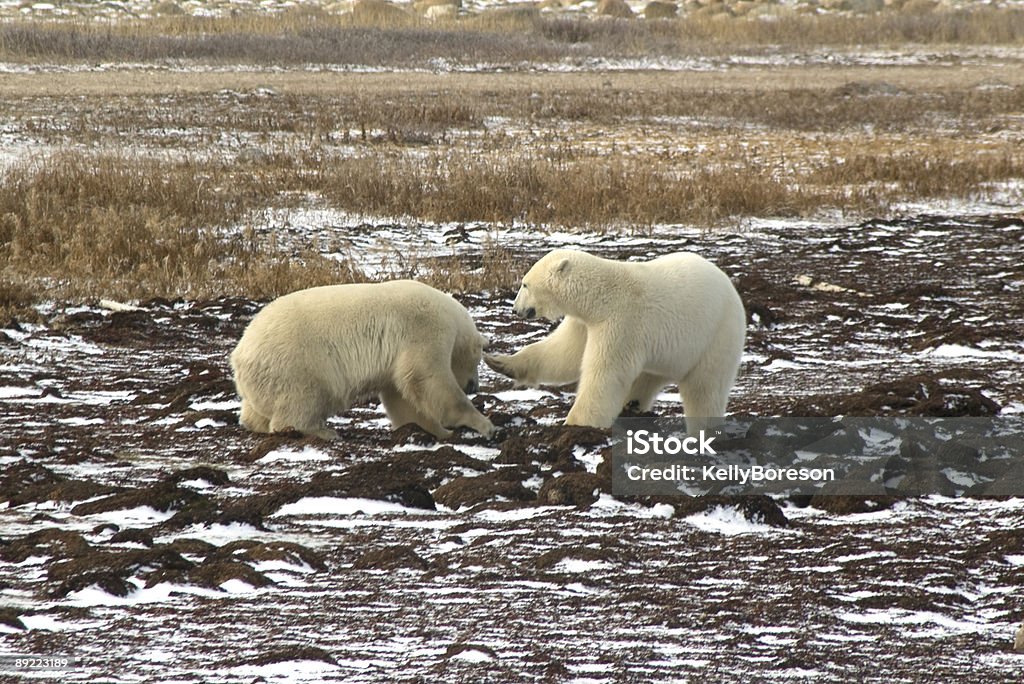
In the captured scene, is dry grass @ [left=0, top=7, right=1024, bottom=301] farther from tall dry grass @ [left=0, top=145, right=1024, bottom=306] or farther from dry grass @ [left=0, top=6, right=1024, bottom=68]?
dry grass @ [left=0, top=6, right=1024, bottom=68]

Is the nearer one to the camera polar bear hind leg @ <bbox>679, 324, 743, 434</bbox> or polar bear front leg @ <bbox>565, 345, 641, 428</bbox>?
polar bear front leg @ <bbox>565, 345, 641, 428</bbox>

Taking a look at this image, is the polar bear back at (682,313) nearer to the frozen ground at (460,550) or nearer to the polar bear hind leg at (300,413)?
the frozen ground at (460,550)

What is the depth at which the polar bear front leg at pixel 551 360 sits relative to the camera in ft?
22.3

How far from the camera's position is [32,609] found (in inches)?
167

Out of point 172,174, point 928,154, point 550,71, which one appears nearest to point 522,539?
point 172,174

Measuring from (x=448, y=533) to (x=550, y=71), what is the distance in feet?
95.9

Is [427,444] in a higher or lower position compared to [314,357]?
lower

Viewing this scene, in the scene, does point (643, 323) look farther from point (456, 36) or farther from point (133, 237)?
point (456, 36)

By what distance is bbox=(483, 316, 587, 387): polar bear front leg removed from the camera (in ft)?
22.3

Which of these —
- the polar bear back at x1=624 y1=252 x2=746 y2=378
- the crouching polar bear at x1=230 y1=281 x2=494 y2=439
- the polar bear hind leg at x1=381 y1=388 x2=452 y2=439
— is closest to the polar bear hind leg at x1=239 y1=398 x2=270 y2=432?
the crouching polar bear at x1=230 y1=281 x2=494 y2=439

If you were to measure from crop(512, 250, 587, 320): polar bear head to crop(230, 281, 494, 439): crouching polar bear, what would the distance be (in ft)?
1.32

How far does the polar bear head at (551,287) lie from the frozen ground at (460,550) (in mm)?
655

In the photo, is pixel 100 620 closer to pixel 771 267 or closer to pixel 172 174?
pixel 771 267

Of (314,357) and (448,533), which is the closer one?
(448,533)
